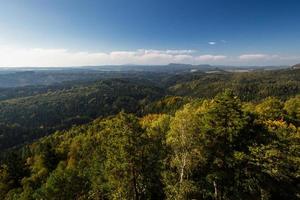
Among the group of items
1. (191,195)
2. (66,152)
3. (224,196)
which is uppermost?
(191,195)

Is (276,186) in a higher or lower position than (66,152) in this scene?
higher

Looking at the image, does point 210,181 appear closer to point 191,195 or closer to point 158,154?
point 191,195

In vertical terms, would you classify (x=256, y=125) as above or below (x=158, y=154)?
above

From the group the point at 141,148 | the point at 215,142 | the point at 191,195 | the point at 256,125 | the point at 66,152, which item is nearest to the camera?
the point at 191,195

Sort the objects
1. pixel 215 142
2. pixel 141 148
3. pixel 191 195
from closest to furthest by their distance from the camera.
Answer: pixel 191 195 < pixel 141 148 < pixel 215 142

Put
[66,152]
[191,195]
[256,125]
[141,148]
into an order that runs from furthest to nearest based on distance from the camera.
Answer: [66,152]
[256,125]
[141,148]
[191,195]

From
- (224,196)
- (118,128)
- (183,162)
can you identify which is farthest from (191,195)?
(118,128)

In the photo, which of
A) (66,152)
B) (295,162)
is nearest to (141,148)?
(295,162)

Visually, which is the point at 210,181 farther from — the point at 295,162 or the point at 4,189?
the point at 4,189

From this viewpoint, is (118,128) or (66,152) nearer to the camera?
(118,128)
